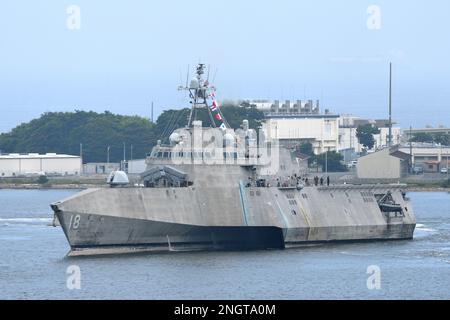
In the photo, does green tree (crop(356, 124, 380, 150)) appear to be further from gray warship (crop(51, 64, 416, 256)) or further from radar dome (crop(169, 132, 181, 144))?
radar dome (crop(169, 132, 181, 144))

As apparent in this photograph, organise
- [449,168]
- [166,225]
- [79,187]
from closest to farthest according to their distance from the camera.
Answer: [166,225] → [79,187] → [449,168]

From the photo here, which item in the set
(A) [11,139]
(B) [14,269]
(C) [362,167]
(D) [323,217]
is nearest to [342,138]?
(A) [11,139]

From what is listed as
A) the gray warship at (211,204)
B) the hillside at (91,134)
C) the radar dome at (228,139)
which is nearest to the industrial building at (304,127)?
the hillside at (91,134)

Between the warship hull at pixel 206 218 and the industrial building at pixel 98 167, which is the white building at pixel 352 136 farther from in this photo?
the warship hull at pixel 206 218

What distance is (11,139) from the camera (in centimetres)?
16350

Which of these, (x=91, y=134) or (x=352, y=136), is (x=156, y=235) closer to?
(x=91, y=134)

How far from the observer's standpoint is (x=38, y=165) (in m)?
143

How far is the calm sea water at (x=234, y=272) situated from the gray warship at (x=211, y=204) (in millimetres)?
984

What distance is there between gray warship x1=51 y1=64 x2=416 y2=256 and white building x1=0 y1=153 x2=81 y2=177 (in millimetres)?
77372

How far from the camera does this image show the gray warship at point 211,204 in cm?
5784

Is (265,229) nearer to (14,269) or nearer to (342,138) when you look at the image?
(14,269)

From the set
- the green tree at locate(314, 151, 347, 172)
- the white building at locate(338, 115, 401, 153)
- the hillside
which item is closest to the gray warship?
the green tree at locate(314, 151, 347, 172)

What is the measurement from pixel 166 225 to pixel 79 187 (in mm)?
69076
